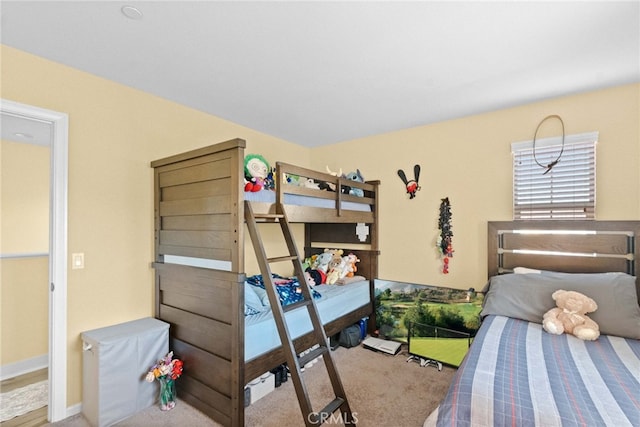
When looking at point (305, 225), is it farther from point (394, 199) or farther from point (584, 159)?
point (584, 159)

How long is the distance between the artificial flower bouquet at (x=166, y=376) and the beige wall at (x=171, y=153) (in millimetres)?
536

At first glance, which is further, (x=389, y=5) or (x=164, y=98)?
(x=164, y=98)

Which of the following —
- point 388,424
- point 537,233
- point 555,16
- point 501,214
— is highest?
point 555,16

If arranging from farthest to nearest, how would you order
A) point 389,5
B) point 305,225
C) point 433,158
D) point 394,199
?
point 305,225 < point 394,199 < point 433,158 < point 389,5

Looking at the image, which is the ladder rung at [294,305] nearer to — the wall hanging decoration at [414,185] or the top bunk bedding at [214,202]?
the top bunk bedding at [214,202]

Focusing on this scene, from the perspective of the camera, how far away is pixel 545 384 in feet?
4.59

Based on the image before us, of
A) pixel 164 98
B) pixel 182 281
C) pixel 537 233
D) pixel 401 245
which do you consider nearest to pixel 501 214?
pixel 537 233

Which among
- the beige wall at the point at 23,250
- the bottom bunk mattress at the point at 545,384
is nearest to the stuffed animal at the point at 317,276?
the bottom bunk mattress at the point at 545,384

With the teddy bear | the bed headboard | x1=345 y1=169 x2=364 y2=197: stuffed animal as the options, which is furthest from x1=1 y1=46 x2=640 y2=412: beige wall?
the teddy bear

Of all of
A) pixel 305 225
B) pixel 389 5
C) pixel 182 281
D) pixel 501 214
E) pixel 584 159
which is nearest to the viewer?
pixel 389 5

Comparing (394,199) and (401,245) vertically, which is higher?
(394,199)

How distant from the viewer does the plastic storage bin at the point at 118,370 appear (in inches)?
78.7

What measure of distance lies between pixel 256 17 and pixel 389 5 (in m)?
0.70

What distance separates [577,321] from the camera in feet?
6.62
